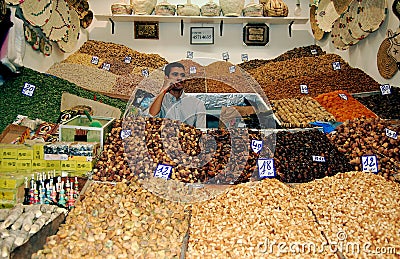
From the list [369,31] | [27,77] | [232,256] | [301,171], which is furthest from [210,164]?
[369,31]

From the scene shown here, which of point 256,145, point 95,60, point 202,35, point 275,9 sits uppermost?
point 275,9

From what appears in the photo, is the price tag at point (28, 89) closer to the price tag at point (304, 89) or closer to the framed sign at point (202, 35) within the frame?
the framed sign at point (202, 35)

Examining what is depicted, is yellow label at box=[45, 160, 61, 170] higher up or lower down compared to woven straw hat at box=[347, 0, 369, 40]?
lower down

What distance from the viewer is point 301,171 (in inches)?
97.2

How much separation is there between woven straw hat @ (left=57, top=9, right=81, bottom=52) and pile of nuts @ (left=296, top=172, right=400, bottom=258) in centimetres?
346

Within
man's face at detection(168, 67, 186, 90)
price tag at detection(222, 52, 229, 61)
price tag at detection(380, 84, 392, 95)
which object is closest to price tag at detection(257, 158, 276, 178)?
man's face at detection(168, 67, 186, 90)

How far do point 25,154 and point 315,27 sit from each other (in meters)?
4.38

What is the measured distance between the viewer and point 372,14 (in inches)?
161

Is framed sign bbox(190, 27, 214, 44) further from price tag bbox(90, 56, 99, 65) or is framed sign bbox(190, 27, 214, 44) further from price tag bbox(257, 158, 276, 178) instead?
price tag bbox(257, 158, 276, 178)

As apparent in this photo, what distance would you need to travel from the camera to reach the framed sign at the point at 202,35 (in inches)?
222

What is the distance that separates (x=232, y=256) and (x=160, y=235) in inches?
14.2

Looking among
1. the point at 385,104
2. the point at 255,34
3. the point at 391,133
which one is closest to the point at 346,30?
the point at 385,104

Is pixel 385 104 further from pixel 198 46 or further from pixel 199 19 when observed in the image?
A: pixel 198 46

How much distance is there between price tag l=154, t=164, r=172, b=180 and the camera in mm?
2299
